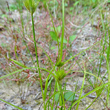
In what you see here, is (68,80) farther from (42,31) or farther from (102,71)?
(42,31)

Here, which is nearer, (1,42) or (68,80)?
(68,80)

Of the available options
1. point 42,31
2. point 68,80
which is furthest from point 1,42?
point 68,80

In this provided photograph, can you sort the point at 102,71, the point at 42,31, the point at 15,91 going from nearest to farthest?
the point at 15,91, the point at 102,71, the point at 42,31

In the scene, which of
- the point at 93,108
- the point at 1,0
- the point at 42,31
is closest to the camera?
the point at 93,108

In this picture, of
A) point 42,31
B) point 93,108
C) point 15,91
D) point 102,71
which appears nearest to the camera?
point 93,108

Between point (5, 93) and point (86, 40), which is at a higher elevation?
point (86, 40)

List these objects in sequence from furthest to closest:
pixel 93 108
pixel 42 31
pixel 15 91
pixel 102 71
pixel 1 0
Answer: pixel 1 0 → pixel 42 31 → pixel 102 71 → pixel 15 91 → pixel 93 108

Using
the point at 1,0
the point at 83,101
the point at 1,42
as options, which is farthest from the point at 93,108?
the point at 1,0

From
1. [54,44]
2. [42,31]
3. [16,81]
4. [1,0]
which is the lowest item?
[16,81]

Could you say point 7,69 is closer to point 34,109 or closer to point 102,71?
point 34,109
